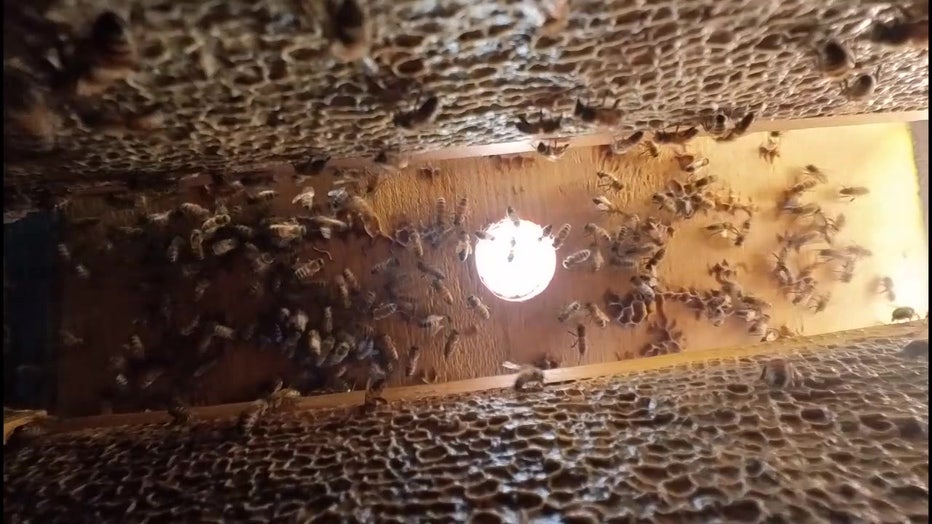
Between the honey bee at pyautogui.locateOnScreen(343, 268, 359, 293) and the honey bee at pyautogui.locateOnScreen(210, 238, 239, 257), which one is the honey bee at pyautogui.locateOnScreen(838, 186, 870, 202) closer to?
the honey bee at pyautogui.locateOnScreen(343, 268, 359, 293)

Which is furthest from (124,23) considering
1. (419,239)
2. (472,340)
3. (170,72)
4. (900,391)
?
(900,391)

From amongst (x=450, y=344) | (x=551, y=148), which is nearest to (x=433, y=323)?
(x=450, y=344)

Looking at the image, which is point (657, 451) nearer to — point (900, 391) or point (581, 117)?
point (900, 391)

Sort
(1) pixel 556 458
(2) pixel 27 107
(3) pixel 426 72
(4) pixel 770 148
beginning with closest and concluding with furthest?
(2) pixel 27 107 → (3) pixel 426 72 → (1) pixel 556 458 → (4) pixel 770 148

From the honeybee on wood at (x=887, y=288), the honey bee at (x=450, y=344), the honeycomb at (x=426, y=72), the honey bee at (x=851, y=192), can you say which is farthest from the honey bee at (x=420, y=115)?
the honeybee on wood at (x=887, y=288)

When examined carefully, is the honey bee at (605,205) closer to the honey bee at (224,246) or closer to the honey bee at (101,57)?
the honey bee at (224,246)

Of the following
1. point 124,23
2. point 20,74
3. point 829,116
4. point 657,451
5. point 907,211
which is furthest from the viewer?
point 907,211

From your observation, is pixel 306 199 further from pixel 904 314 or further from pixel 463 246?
pixel 904 314
